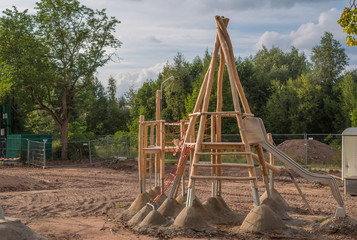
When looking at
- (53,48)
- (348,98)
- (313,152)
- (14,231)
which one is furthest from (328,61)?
(14,231)

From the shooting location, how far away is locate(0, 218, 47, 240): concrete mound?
671cm

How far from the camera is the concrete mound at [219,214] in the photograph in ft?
34.8

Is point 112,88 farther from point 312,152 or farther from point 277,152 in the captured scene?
point 277,152

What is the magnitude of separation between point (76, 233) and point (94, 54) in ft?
78.4

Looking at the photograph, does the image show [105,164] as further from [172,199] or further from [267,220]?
[267,220]

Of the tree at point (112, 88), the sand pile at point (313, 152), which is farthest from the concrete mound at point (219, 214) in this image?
the tree at point (112, 88)

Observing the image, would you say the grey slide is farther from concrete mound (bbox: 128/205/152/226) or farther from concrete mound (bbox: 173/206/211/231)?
concrete mound (bbox: 128/205/152/226)

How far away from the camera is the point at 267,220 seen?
8961mm

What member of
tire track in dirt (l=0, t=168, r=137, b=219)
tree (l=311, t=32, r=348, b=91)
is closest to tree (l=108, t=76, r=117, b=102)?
tree (l=311, t=32, r=348, b=91)

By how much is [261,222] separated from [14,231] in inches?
194

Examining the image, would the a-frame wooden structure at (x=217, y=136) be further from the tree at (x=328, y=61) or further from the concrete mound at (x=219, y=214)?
the tree at (x=328, y=61)

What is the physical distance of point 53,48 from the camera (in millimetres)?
→ 31172

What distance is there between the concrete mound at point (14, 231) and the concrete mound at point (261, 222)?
14.3 ft

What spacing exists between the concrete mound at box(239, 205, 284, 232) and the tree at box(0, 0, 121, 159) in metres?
22.4
